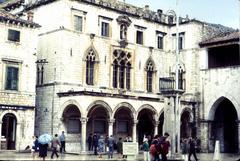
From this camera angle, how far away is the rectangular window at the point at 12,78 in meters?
36.3

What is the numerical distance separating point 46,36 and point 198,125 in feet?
55.5

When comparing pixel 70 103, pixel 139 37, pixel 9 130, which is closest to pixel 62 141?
pixel 70 103

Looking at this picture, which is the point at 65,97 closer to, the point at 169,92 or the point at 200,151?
the point at 169,92

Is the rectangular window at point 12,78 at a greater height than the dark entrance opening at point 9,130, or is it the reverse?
the rectangular window at point 12,78

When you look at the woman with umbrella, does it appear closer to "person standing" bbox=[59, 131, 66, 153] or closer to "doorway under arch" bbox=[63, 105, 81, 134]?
"person standing" bbox=[59, 131, 66, 153]

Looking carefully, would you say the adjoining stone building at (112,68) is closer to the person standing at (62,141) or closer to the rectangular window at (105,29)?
the rectangular window at (105,29)

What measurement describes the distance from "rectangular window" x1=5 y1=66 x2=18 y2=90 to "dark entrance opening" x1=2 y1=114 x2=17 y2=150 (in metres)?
2.21

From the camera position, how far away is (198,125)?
151 feet

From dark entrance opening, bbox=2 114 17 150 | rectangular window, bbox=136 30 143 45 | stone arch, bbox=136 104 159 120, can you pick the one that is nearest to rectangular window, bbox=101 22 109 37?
rectangular window, bbox=136 30 143 45

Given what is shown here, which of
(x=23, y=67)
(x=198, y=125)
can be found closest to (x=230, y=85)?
(x=198, y=125)

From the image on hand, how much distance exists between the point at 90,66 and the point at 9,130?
9.46 metres

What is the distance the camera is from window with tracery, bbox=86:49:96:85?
136 ft

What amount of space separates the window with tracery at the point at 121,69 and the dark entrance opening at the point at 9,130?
35.3ft

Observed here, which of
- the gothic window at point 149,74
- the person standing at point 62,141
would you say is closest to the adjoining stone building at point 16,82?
the person standing at point 62,141
